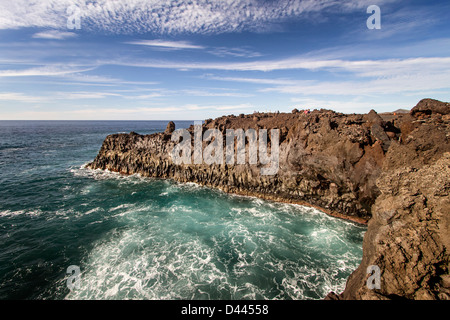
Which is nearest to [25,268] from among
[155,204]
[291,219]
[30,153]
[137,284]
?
[137,284]

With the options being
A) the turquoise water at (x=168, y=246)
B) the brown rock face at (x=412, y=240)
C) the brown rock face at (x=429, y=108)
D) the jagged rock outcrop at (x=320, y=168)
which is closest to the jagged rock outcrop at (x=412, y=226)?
the brown rock face at (x=412, y=240)

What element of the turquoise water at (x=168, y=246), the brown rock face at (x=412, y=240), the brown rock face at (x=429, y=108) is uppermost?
the brown rock face at (x=429, y=108)

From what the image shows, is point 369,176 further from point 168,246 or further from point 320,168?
point 168,246

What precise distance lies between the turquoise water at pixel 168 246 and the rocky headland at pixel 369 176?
11.0 feet

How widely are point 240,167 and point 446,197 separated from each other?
23.8 meters

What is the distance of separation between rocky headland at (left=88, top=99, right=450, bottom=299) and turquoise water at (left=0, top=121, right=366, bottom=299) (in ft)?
11.0

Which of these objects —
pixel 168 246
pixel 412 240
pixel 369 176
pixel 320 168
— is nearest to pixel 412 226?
pixel 412 240

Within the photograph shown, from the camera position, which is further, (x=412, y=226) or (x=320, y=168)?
(x=320, y=168)

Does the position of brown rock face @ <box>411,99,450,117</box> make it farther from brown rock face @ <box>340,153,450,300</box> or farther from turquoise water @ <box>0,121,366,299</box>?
turquoise water @ <box>0,121,366,299</box>

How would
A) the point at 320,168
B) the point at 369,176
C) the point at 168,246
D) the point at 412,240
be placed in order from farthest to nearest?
the point at 320,168, the point at 369,176, the point at 168,246, the point at 412,240

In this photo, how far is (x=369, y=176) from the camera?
21.5m

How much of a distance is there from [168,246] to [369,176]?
22680mm

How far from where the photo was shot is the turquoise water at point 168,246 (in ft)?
46.5

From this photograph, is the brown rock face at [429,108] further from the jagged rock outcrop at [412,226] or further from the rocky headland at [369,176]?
the jagged rock outcrop at [412,226]
